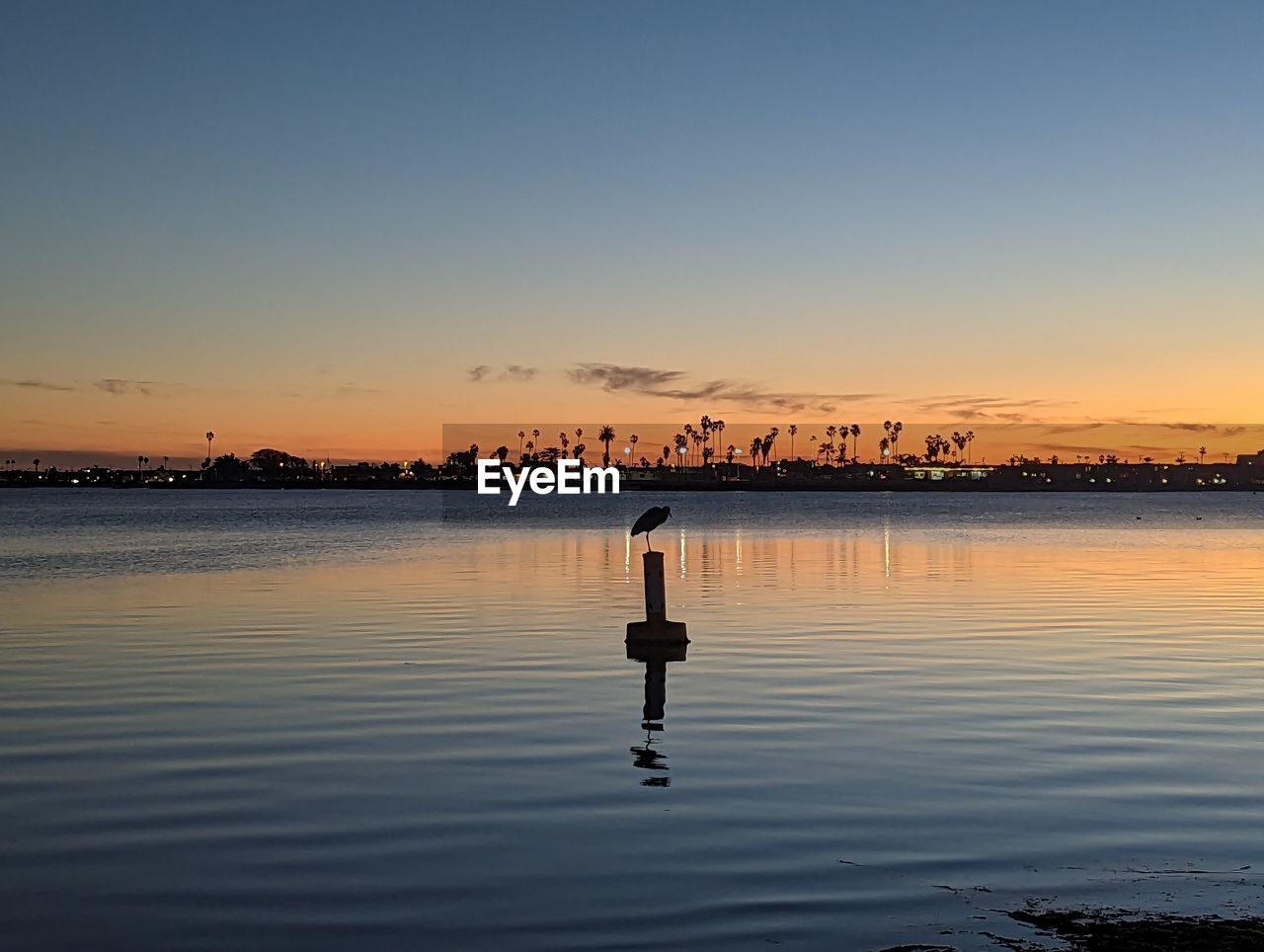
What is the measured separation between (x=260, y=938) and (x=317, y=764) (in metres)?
5.65

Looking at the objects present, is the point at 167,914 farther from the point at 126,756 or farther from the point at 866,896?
the point at 126,756

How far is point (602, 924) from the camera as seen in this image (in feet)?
27.8

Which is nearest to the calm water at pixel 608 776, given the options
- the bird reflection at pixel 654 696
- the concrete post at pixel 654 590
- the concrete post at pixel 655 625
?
the bird reflection at pixel 654 696

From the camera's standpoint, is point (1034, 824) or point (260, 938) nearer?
point (260, 938)

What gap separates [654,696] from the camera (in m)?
18.5

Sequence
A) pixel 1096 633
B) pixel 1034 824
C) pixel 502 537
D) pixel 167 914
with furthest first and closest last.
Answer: pixel 502 537 → pixel 1096 633 → pixel 1034 824 → pixel 167 914

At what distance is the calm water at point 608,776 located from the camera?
881cm

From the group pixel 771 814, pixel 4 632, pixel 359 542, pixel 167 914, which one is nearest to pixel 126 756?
pixel 167 914

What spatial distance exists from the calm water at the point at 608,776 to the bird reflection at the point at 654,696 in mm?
116

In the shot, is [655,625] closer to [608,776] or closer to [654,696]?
[654,696]

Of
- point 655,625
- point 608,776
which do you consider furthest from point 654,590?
point 608,776

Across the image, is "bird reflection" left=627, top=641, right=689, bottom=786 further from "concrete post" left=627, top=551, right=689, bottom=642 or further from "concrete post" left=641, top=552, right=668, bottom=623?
"concrete post" left=641, top=552, right=668, bottom=623

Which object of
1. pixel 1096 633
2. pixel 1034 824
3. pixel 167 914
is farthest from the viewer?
pixel 1096 633

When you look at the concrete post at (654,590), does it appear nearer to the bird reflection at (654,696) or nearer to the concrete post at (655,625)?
the concrete post at (655,625)
